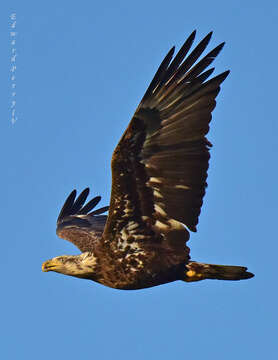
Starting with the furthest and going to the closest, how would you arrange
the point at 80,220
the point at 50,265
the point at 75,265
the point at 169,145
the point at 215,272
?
the point at 80,220, the point at 50,265, the point at 75,265, the point at 215,272, the point at 169,145

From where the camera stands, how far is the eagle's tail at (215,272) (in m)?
11.1

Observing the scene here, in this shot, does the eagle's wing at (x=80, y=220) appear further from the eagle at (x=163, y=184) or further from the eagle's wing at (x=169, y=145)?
the eagle's wing at (x=169, y=145)

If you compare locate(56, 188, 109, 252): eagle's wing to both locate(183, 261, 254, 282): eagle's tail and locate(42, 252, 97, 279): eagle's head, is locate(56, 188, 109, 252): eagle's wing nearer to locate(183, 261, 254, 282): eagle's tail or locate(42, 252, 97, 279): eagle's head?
locate(42, 252, 97, 279): eagle's head

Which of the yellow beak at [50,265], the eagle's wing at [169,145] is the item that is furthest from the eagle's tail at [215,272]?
the yellow beak at [50,265]

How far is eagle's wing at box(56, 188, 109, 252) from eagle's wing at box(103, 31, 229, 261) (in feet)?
9.27

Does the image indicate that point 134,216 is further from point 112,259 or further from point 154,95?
point 154,95

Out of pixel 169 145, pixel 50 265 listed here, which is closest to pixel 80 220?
pixel 50 265

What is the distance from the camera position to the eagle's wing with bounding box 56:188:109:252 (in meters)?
13.6

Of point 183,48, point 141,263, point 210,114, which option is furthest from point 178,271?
point 183,48

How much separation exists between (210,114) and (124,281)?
2.55 metres

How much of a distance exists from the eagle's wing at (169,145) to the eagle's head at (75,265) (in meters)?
0.97

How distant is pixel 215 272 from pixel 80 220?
167 inches

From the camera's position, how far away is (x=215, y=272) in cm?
1116

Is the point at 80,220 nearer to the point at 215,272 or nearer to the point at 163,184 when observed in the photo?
the point at 215,272
